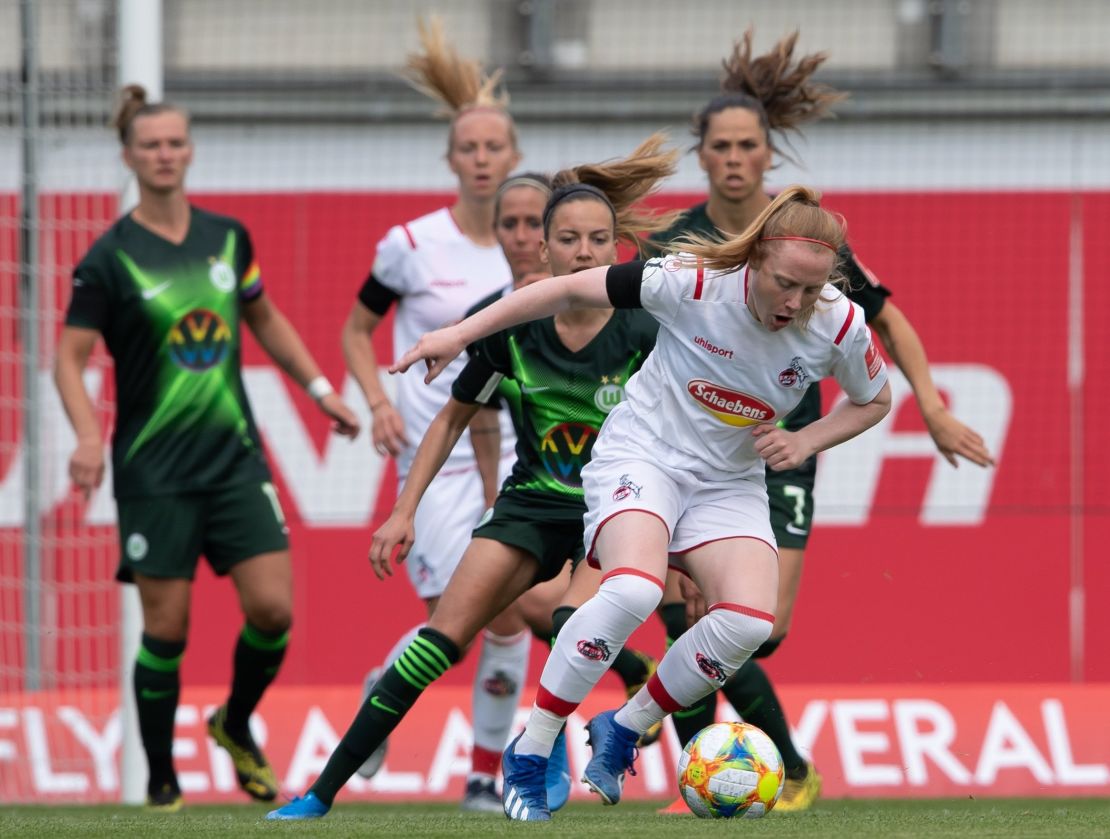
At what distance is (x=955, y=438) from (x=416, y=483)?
173 centimetres

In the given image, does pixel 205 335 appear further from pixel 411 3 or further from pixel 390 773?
pixel 411 3

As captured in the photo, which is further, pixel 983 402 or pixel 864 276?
pixel 983 402

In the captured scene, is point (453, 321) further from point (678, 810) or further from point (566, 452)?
point (678, 810)

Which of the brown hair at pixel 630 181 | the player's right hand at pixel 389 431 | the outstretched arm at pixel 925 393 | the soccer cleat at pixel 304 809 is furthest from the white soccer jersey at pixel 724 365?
the player's right hand at pixel 389 431

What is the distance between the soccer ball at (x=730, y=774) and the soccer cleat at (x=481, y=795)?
5.61ft

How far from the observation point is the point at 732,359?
4777 millimetres

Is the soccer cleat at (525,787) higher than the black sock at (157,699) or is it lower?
higher

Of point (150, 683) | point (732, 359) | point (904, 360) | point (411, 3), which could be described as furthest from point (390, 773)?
point (411, 3)

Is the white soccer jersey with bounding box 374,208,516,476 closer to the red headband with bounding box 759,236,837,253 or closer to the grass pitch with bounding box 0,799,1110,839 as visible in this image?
the grass pitch with bounding box 0,799,1110,839

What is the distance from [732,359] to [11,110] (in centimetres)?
557

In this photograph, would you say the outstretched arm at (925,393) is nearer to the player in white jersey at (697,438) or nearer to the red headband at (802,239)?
the player in white jersey at (697,438)

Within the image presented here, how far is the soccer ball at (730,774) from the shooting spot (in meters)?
4.68

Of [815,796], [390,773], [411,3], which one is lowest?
[390,773]

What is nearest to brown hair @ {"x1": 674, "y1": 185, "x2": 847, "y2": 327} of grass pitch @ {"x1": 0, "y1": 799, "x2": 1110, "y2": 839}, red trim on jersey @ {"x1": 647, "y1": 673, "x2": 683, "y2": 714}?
red trim on jersey @ {"x1": 647, "y1": 673, "x2": 683, "y2": 714}
